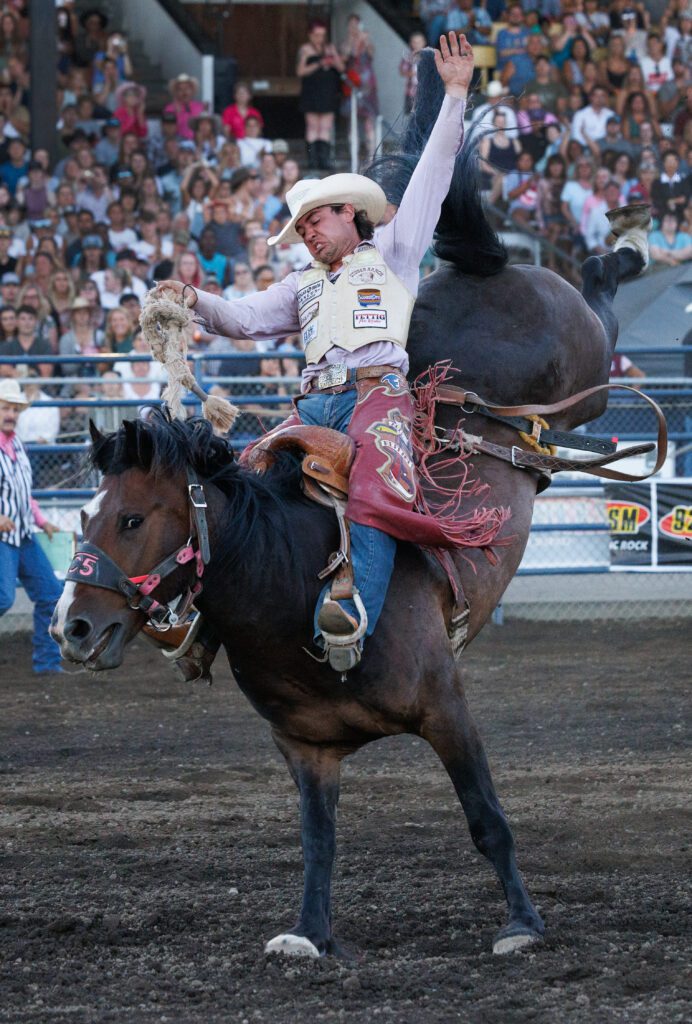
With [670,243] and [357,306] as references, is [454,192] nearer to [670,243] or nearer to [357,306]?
[357,306]

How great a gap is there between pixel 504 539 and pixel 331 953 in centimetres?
142

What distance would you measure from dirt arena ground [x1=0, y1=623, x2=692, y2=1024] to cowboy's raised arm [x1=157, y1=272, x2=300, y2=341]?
189cm

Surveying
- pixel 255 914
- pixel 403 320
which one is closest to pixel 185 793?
pixel 255 914

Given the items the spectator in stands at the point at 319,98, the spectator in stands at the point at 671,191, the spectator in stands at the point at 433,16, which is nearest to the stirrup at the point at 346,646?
the spectator in stands at the point at 671,191

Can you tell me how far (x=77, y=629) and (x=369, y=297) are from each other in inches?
58.1

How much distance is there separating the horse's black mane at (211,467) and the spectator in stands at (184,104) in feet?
40.8

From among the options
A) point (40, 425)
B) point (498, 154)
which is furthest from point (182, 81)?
point (40, 425)

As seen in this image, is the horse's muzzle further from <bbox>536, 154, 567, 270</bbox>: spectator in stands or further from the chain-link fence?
<bbox>536, 154, 567, 270</bbox>: spectator in stands

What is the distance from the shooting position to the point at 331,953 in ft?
13.2

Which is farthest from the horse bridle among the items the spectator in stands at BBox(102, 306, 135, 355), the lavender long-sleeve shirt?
the spectator in stands at BBox(102, 306, 135, 355)

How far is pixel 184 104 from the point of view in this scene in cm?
1606

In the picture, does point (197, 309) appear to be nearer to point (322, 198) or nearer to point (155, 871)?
point (322, 198)

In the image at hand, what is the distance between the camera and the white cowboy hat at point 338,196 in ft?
14.5

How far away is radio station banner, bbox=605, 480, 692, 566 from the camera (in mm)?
10670
